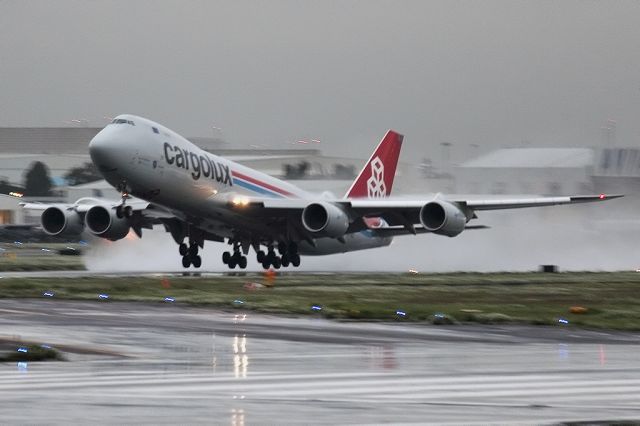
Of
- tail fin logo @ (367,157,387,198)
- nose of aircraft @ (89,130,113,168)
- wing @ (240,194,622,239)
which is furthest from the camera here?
tail fin logo @ (367,157,387,198)

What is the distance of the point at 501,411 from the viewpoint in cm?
1273

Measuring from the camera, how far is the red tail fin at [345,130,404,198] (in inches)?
2302

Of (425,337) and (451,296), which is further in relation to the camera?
(451,296)

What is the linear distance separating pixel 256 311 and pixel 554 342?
29.1ft

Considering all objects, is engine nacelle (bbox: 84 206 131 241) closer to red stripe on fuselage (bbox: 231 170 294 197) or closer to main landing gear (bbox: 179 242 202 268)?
main landing gear (bbox: 179 242 202 268)

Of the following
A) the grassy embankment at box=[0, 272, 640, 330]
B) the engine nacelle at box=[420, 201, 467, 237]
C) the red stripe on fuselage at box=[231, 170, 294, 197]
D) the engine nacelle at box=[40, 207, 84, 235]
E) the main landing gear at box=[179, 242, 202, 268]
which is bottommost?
the grassy embankment at box=[0, 272, 640, 330]

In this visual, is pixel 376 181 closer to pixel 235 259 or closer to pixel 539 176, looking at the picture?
pixel 235 259

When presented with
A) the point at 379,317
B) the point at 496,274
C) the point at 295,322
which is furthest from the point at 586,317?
the point at 496,274

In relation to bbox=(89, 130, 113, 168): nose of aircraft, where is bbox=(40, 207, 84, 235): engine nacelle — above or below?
below

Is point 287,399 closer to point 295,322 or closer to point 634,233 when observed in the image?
point 295,322

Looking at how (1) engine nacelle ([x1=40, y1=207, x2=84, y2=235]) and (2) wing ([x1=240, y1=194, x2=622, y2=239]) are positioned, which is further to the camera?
(1) engine nacelle ([x1=40, y1=207, x2=84, y2=235])

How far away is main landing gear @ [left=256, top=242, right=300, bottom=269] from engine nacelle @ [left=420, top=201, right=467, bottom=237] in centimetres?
600

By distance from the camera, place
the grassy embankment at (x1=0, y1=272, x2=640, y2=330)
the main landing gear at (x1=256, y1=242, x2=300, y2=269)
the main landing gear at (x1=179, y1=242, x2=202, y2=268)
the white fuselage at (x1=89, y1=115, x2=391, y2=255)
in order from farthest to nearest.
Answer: the main landing gear at (x1=179, y1=242, x2=202, y2=268)
the main landing gear at (x1=256, y1=242, x2=300, y2=269)
the white fuselage at (x1=89, y1=115, x2=391, y2=255)
the grassy embankment at (x1=0, y1=272, x2=640, y2=330)

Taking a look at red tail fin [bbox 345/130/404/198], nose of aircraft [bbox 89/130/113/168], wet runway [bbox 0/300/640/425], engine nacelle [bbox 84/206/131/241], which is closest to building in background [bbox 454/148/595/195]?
red tail fin [bbox 345/130/404/198]
